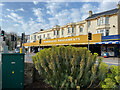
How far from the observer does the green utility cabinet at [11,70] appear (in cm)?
354

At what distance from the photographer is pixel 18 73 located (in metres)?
3.55

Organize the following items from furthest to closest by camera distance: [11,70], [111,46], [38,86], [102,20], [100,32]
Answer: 1. [100,32]
2. [102,20]
3. [111,46]
4. [38,86]
5. [11,70]

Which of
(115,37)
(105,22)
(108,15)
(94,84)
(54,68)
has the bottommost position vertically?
(94,84)

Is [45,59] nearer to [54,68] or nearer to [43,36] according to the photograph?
[54,68]

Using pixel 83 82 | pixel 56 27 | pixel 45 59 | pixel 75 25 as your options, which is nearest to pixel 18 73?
pixel 45 59

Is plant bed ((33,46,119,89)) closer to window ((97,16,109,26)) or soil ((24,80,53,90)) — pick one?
soil ((24,80,53,90))

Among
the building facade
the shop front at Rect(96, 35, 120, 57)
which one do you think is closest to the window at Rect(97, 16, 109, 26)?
the building facade

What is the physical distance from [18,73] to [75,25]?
27982 mm

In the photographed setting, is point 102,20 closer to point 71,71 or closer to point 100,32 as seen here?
point 100,32

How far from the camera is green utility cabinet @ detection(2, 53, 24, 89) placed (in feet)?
11.6

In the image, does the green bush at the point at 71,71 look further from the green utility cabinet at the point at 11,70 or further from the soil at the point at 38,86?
the green utility cabinet at the point at 11,70

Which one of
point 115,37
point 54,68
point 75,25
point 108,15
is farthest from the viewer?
point 75,25

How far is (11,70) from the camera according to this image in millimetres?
3545

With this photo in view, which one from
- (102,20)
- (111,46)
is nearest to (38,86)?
(111,46)
